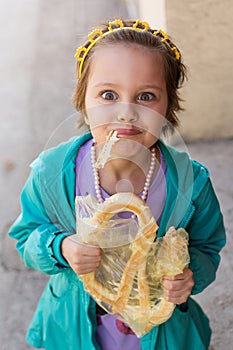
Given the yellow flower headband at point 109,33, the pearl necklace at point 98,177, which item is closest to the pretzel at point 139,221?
the pearl necklace at point 98,177

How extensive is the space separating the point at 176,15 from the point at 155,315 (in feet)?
4.92

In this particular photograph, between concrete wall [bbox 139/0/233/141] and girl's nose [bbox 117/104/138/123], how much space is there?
4.68 feet

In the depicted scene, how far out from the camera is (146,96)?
46.1 inches

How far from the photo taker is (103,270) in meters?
1.23

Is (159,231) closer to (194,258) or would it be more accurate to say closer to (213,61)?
(194,258)

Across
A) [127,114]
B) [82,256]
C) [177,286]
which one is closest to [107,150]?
[127,114]

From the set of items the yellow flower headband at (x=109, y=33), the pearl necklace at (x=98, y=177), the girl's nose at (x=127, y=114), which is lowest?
the pearl necklace at (x=98, y=177)

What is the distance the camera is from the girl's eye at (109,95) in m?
1.16

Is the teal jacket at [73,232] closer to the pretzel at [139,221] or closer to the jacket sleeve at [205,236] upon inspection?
the jacket sleeve at [205,236]

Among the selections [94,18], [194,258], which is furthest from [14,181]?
[94,18]

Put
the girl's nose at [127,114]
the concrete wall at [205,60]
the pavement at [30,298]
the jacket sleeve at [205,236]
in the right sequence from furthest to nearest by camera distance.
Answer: the concrete wall at [205,60], the pavement at [30,298], the jacket sleeve at [205,236], the girl's nose at [127,114]

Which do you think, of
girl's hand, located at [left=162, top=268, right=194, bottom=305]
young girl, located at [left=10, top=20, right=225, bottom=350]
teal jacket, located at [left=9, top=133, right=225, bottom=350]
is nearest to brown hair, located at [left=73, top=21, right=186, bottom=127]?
young girl, located at [left=10, top=20, right=225, bottom=350]

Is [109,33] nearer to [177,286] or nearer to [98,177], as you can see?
[98,177]

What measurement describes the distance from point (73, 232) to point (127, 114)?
1.04 ft
